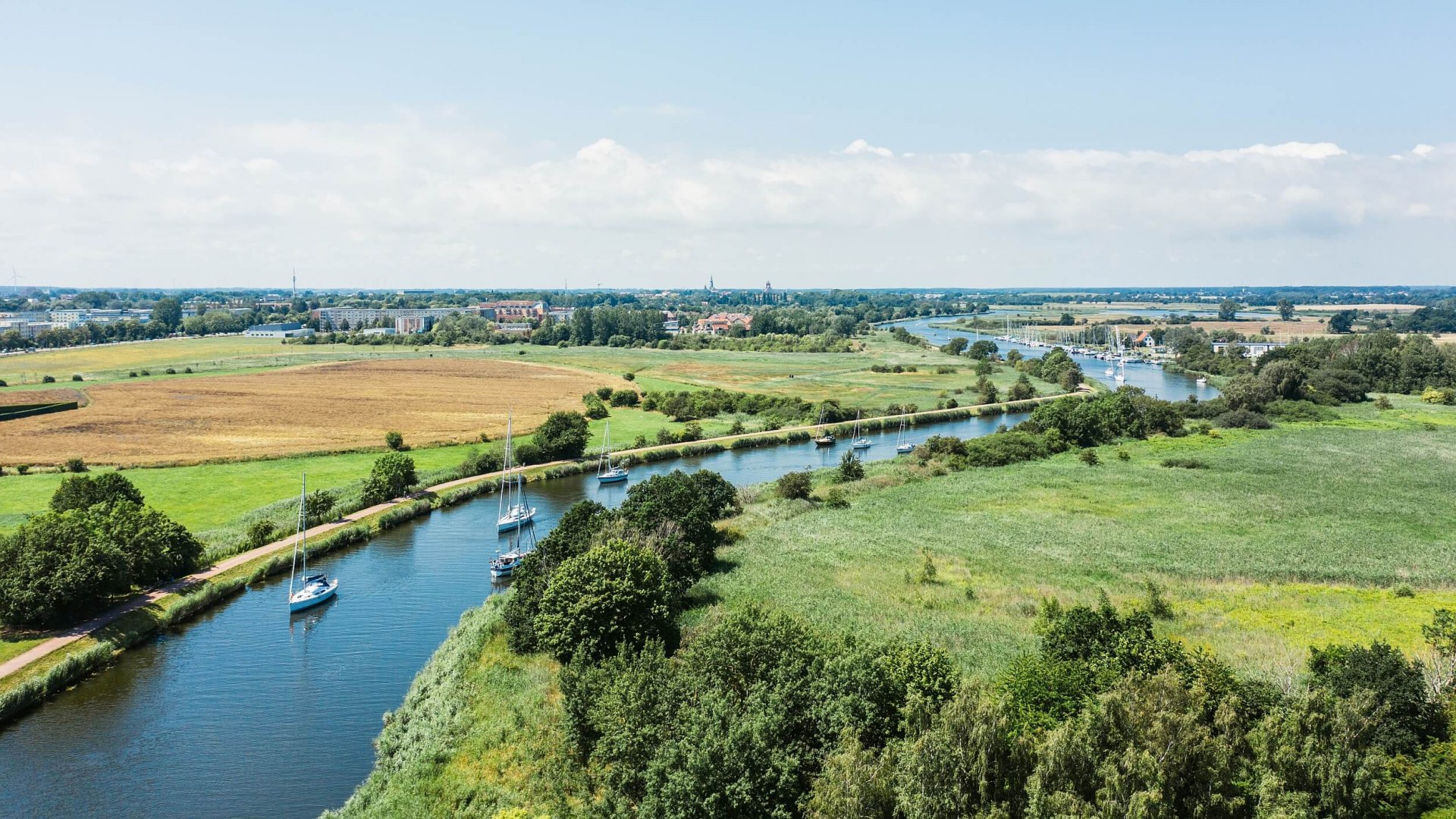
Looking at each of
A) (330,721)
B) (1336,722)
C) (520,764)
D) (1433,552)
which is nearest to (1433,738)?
(1336,722)

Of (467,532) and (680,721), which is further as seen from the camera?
(467,532)

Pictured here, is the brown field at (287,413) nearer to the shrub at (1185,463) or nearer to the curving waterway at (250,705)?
the curving waterway at (250,705)

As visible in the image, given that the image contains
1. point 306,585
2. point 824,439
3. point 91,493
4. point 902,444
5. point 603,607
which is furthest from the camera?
point 902,444

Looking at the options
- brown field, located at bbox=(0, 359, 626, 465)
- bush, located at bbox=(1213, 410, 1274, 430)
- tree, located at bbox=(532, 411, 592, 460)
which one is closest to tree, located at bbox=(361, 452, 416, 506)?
tree, located at bbox=(532, 411, 592, 460)

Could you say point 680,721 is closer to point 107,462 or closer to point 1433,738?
point 1433,738

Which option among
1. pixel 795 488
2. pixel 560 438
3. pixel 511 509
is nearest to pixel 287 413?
pixel 560 438

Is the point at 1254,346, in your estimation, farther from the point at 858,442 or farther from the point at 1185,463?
the point at 858,442

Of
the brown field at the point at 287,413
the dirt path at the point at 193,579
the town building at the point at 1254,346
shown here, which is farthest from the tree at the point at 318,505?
the town building at the point at 1254,346
